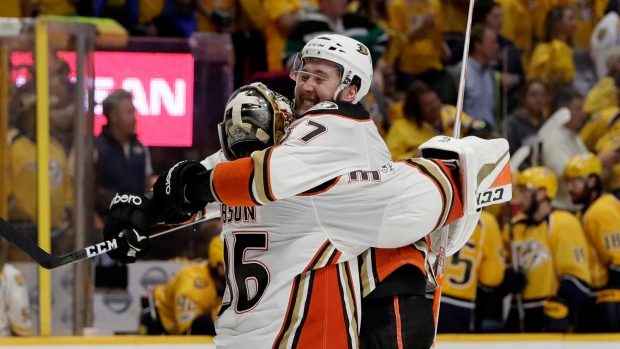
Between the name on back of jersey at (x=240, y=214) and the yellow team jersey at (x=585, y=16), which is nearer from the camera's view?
the name on back of jersey at (x=240, y=214)

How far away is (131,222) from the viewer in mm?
2922

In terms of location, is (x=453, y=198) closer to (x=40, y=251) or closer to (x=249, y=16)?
(x=40, y=251)

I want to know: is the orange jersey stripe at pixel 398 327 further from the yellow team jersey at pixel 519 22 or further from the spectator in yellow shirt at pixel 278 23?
the yellow team jersey at pixel 519 22

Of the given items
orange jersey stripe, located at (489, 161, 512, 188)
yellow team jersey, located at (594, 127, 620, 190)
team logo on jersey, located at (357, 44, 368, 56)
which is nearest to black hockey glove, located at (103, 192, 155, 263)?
team logo on jersey, located at (357, 44, 368, 56)

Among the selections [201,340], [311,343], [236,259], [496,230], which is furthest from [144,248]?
[496,230]

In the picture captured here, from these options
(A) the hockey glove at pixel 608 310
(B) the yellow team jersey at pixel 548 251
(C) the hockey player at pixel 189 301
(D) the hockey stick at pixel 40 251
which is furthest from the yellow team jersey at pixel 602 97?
(D) the hockey stick at pixel 40 251

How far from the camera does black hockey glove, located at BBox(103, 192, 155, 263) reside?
293cm

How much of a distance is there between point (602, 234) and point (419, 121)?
1039mm

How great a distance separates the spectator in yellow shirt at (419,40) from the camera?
6.34 meters

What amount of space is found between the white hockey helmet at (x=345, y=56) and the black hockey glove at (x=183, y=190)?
0.44 metres

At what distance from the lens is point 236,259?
300 cm

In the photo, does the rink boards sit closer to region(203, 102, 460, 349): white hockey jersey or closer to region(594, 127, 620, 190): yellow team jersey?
region(594, 127, 620, 190): yellow team jersey

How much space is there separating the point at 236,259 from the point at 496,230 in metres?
2.59

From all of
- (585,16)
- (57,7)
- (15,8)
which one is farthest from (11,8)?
(585,16)
